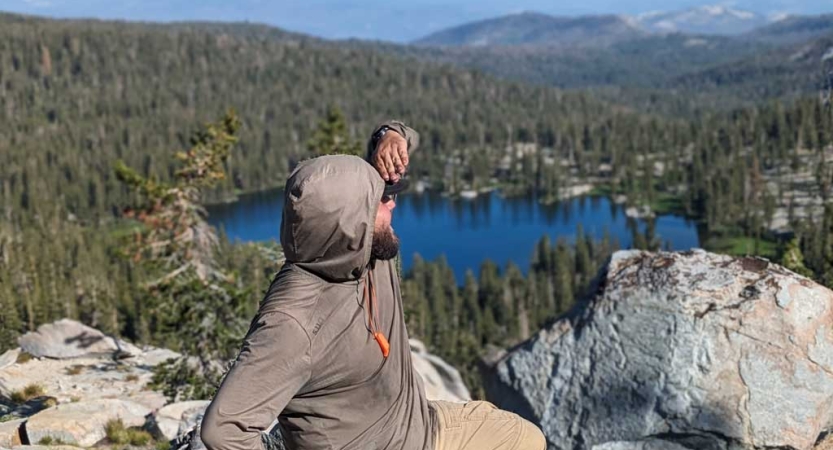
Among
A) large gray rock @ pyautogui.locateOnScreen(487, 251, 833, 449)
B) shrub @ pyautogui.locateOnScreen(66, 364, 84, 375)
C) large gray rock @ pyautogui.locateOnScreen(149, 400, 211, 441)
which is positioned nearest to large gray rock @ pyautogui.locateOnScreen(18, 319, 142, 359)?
shrub @ pyautogui.locateOnScreen(66, 364, 84, 375)

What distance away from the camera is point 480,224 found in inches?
5335

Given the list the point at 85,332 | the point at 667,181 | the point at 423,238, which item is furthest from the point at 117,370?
the point at 667,181

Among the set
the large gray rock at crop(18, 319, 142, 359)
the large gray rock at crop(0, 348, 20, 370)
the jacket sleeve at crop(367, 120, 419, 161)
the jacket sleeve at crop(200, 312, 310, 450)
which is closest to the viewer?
the jacket sleeve at crop(200, 312, 310, 450)

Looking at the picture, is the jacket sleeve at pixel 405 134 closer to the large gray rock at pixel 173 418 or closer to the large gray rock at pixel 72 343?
the large gray rock at pixel 173 418

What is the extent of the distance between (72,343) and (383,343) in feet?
75.8

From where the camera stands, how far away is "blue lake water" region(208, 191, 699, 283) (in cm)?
10988

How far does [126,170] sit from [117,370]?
771cm

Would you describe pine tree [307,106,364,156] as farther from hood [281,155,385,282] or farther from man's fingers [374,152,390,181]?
hood [281,155,385,282]

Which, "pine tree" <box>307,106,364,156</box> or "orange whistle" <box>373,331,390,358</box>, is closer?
"orange whistle" <box>373,331,390,358</box>

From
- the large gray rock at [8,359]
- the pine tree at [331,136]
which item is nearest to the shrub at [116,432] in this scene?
the large gray rock at [8,359]

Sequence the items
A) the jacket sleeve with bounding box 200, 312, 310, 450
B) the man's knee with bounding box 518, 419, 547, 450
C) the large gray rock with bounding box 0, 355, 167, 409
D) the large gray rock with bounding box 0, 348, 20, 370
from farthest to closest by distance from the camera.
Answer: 1. the large gray rock with bounding box 0, 348, 20, 370
2. the large gray rock with bounding box 0, 355, 167, 409
3. the man's knee with bounding box 518, 419, 547, 450
4. the jacket sleeve with bounding box 200, 312, 310, 450

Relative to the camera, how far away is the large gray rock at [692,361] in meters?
7.38

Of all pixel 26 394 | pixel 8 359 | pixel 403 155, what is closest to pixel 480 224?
pixel 8 359

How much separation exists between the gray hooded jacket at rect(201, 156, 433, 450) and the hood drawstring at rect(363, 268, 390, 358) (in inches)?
1.3
